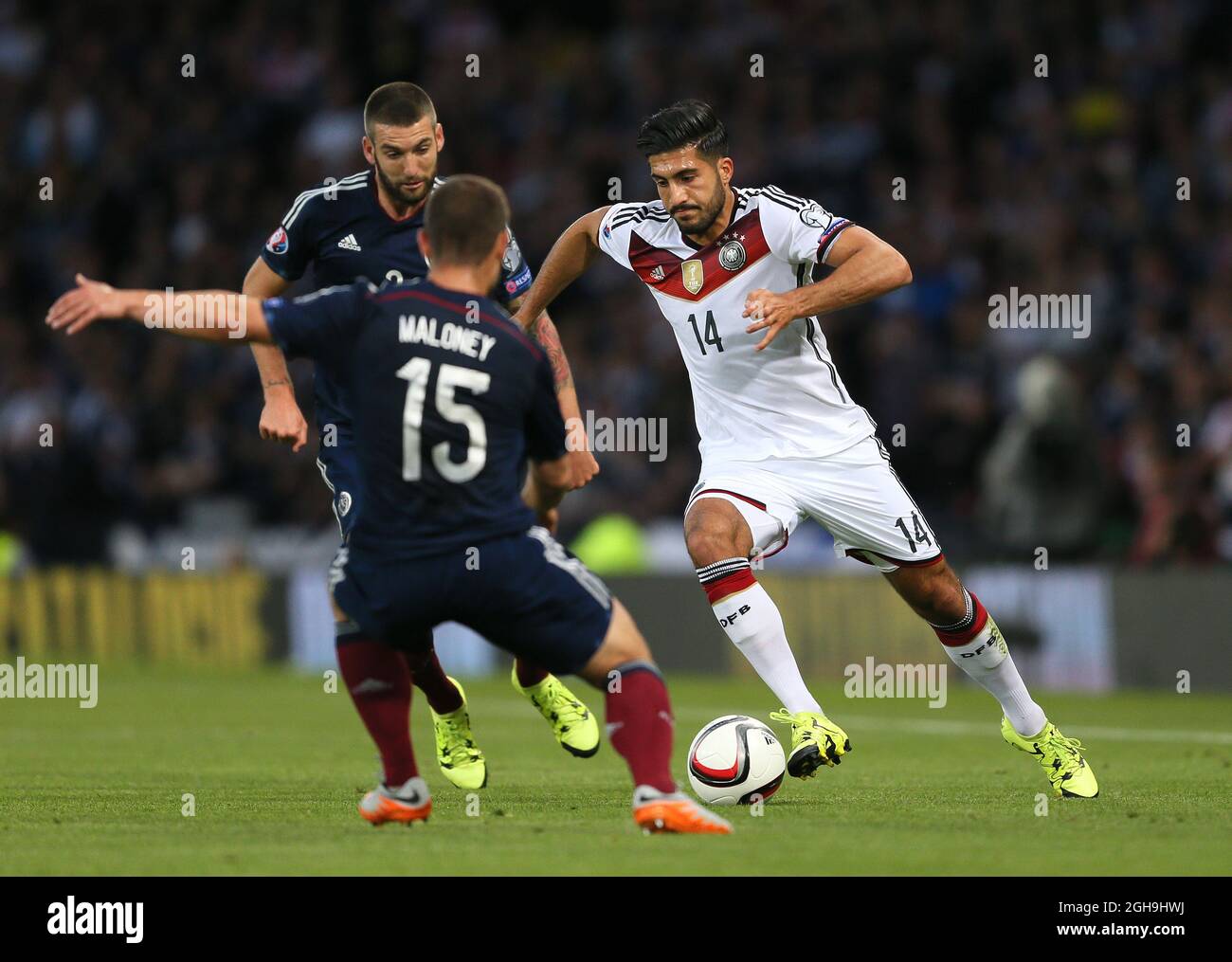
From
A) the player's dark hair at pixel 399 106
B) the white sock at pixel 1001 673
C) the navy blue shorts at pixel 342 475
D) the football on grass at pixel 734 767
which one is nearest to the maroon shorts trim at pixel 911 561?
the white sock at pixel 1001 673

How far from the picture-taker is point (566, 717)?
8516 mm

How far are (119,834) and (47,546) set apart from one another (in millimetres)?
13910

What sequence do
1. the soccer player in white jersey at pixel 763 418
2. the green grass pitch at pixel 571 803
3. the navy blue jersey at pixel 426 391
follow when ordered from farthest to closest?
the soccer player in white jersey at pixel 763 418 < the navy blue jersey at pixel 426 391 < the green grass pitch at pixel 571 803

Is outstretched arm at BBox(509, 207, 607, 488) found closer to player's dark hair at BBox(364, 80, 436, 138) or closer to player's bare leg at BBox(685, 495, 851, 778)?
player's bare leg at BBox(685, 495, 851, 778)

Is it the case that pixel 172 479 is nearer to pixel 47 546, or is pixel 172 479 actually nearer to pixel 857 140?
pixel 47 546

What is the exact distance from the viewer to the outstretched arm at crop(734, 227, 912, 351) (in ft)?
24.6

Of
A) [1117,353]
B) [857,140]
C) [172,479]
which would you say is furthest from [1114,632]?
[172,479]

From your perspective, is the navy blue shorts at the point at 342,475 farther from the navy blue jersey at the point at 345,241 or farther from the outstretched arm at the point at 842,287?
the outstretched arm at the point at 842,287

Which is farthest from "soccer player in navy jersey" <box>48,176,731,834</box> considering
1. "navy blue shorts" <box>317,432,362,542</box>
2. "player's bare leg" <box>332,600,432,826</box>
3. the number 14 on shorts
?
the number 14 on shorts

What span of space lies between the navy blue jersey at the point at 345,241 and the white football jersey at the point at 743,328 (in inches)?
25.1

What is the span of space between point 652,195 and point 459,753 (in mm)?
12198

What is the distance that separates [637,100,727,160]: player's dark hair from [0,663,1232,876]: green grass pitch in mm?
2589

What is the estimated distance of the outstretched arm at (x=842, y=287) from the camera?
24.6ft

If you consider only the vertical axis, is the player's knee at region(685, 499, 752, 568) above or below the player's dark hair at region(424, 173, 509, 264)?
below
